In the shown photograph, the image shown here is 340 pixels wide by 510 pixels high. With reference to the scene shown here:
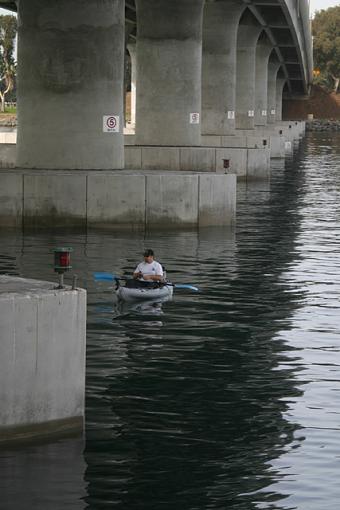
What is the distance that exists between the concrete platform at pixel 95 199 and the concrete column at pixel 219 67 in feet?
124

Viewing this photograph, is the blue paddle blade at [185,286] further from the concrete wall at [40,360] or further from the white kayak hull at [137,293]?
the concrete wall at [40,360]

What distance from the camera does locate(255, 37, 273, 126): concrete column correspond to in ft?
381

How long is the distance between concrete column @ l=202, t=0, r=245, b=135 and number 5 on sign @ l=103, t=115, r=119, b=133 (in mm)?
36290

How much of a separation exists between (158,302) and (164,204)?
13.1 meters

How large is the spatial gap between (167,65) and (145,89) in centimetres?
139

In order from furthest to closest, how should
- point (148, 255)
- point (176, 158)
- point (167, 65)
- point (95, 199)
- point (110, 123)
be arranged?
point (176, 158) → point (167, 65) → point (110, 123) → point (95, 199) → point (148, 255)

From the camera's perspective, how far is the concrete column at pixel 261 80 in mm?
116244

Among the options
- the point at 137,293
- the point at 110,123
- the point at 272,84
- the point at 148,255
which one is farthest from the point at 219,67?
the point at 272,84

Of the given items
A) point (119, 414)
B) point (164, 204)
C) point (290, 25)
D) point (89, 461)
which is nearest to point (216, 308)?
point (119, 414)

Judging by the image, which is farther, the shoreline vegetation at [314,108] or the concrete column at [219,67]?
the shoreline vegetation at [314,108]

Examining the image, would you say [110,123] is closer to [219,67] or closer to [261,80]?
[219,67]

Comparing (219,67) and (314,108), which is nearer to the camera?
(219,67)

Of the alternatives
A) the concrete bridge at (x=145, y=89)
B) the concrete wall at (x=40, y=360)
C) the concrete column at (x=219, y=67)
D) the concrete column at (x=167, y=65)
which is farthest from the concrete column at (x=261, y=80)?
the concrete wall at (x=40, y=360)

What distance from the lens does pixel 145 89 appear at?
185ft
